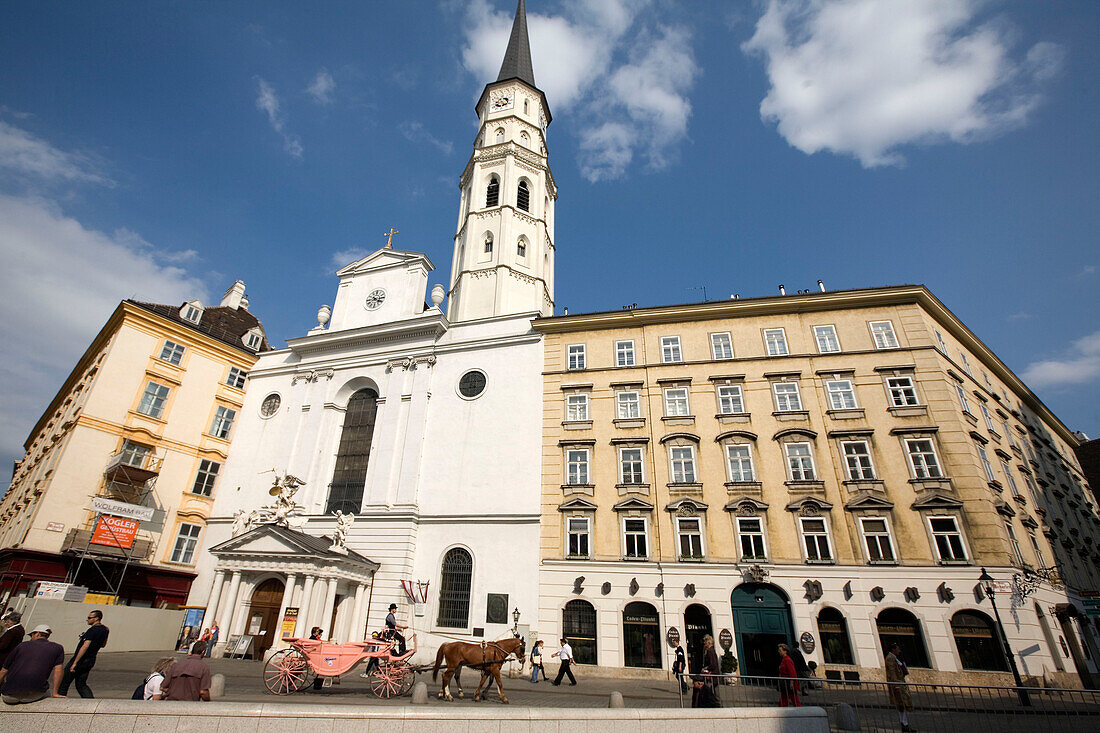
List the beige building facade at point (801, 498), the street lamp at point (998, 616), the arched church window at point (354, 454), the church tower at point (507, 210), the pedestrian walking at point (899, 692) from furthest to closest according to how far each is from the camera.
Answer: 1. the church tower at point (507, 210)
2. the arched church window at point (354, 454)
3. the beige building facade at point (801, 498)
4. the street lamp at point (998, 616)
5. the pedestrian walking at point (899, 692)

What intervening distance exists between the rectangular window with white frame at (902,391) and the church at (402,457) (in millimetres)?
16427

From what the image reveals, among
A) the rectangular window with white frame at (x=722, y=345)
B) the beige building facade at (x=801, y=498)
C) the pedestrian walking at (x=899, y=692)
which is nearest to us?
the pedestrian walking at (x=899, y=692)

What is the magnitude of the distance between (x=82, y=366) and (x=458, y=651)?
1585 inches

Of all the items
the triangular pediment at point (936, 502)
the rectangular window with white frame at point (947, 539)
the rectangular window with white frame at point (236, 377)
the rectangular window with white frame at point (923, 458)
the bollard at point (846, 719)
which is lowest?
the bollard at point (846, 719)

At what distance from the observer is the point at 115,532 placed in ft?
96.4

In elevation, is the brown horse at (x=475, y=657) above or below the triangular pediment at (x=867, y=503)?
below

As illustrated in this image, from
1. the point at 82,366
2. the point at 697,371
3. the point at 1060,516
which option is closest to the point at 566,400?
the point at 697,371

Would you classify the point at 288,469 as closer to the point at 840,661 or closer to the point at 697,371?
the point at 697,371

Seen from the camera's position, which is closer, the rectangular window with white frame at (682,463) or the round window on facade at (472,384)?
the rectangular window with white frame at (682,463)

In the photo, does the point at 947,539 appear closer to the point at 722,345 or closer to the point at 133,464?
the point at 722,345

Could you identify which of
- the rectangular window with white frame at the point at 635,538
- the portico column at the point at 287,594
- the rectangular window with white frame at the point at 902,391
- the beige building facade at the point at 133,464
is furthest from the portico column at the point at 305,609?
the rectangular window with white frame at the point at 902,391

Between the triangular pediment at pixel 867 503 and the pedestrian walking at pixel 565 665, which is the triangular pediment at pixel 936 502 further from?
the pedestrian walking at pixel 565 665

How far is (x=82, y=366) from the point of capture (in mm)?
39219

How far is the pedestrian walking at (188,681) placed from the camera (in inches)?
332
